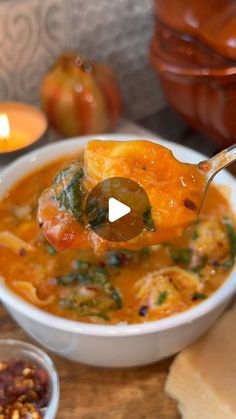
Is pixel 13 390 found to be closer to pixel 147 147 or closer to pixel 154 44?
pixel 147 147

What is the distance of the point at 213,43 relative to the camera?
1.04 meters

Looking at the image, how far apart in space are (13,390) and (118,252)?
24 cm

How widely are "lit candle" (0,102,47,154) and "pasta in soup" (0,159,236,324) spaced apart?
25 cm

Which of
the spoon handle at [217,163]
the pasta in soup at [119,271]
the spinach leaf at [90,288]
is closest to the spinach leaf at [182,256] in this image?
the pasta in soup at [119,271]

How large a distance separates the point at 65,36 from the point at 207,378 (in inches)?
29.7

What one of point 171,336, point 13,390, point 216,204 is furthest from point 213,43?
point 13,390

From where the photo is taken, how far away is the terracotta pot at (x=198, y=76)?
1.06m

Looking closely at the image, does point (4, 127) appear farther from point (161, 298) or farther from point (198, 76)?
point (161, 298)

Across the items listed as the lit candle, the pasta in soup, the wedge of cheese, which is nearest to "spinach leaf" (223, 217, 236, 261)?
the pasta in soup

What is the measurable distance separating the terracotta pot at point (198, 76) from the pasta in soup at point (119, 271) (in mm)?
180

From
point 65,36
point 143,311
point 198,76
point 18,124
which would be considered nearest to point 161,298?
point 143,311

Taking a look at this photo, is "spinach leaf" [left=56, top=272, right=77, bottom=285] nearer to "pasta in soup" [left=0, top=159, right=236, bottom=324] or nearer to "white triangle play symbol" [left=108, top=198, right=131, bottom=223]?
"pasta in soup" [left=0, top=159, right=236, bottom=324]

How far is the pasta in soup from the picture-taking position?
865 millimetres
